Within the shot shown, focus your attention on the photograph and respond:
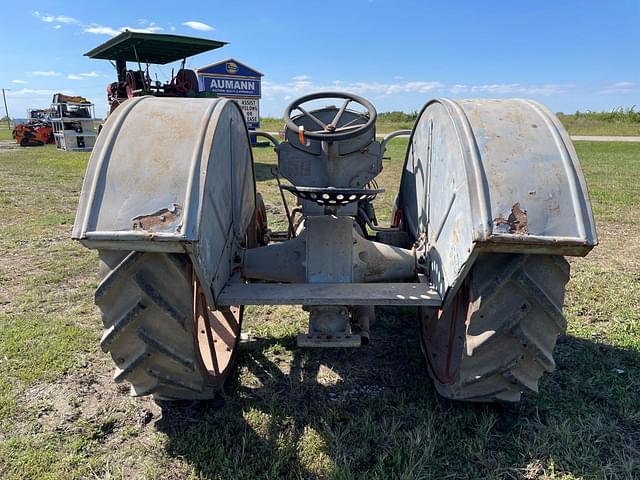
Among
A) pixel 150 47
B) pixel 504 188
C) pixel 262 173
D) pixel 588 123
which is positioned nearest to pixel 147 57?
pixel 150 47

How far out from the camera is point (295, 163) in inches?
130

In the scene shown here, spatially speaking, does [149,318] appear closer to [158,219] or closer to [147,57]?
[158,219]

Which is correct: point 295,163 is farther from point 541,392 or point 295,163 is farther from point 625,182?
point 625,182

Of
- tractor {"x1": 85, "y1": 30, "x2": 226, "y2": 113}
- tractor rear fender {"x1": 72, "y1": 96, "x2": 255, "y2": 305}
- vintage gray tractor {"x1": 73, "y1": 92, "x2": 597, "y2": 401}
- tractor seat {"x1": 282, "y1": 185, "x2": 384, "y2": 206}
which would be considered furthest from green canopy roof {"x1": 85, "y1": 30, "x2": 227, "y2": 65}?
tractor seat {"x1": 282, "y1": 185, "x2": 384, "y2": 206}

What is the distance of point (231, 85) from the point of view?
20.6 m

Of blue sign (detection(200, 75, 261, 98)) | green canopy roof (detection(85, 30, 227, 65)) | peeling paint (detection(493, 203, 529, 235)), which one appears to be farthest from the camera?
blue sign (detection(200, 75, 261, 98))

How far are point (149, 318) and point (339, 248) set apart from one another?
1.09 metres

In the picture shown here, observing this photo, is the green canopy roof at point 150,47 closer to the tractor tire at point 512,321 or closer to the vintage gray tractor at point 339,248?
the vintage gray tractor at point 339,248

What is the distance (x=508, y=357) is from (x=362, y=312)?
0.94m

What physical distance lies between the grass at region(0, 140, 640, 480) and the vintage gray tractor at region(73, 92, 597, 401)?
261 mm

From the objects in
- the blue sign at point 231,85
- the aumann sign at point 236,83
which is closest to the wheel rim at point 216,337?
the aumann sign at point 236,83

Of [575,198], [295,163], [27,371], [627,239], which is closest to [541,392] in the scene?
[575,198]

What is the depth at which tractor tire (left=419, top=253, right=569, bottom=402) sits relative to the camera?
6.61ft

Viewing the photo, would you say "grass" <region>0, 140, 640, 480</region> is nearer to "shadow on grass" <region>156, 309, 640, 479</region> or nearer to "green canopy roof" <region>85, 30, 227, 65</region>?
"shadow on grass" <region>156, 309, 640, 479</region>
